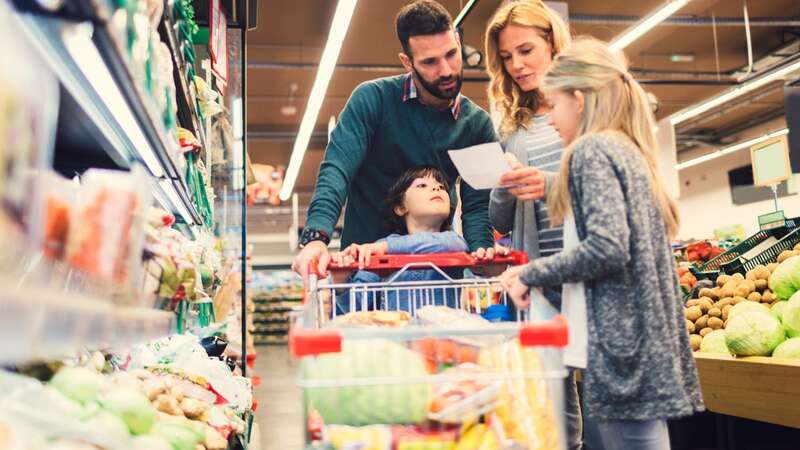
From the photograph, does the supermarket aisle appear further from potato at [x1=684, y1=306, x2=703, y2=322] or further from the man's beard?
potato at [x1=684, y1=306, x2=703, y2=322]

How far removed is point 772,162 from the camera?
448 cm

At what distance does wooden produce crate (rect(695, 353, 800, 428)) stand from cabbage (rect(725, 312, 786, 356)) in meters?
0.05

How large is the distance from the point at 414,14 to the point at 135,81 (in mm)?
1234

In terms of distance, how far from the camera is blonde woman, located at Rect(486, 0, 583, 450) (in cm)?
212

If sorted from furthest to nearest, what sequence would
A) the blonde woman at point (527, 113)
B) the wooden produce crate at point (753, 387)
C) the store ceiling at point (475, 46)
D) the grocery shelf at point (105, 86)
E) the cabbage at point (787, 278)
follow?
the store ceiling at point (475, 46)
the cabbage at point (787, 278)
the wooden produce crate at point (753, 387)
the blonde woman at point (527, 113)
the grocery shelf at point (105, 86)

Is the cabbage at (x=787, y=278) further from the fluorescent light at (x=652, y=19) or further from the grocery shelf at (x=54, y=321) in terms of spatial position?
the fluorescent light at (x=652, y=19)

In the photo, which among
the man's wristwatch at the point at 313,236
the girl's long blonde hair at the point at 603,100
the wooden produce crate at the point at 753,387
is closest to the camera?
the girl's long blonde hair at the point at 603,100

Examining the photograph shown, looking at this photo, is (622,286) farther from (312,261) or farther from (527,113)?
(527,113)

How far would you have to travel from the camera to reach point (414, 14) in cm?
213

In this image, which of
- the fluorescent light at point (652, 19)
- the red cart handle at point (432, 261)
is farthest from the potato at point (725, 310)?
the fluorescent light at point (652, 19)

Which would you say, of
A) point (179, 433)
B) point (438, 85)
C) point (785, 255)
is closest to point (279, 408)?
point (785, 255)

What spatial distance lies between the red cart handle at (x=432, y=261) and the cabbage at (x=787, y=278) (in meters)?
2.07

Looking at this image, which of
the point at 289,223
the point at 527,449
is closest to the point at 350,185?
the point at 527,449

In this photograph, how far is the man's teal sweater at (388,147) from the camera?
2.34 meters
